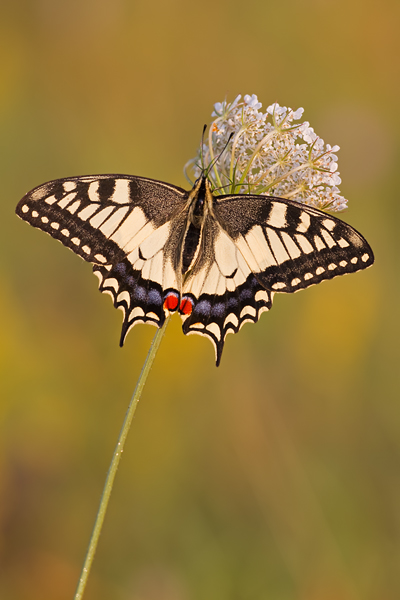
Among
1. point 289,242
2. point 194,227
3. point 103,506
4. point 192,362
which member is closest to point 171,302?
point 194,227

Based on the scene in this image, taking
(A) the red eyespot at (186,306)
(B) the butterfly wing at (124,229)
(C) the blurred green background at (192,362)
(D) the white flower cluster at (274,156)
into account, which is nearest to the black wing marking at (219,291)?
(A) the red eyespot at (186,306)

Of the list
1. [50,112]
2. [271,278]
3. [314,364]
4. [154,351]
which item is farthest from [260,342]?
[50,112]

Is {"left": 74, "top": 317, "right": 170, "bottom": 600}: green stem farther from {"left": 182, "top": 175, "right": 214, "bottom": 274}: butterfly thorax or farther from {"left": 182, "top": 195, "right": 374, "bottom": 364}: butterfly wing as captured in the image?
{"left": 182, "top": 175, "right": 214, "bottom": 274}: butterfly thorax

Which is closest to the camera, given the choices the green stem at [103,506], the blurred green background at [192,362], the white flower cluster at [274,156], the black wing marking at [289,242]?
the green stem at [103,506]

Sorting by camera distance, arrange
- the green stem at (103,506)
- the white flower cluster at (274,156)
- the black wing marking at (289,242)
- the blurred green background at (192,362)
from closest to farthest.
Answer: the green stem at (103,506)
the black wing marking at (289,242)
the white flower cluster at (274,156)
the blurred green background at (192,362)

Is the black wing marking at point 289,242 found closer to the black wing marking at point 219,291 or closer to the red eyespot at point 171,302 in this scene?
the black wing marking at point 219,291

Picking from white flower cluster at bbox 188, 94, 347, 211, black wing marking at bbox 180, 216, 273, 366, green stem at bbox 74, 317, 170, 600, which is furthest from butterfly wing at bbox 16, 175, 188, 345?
green stem at bbox 74, 317, 170, 600

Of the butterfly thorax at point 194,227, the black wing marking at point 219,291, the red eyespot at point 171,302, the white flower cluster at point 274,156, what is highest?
the white flower cluster at point 274,156
